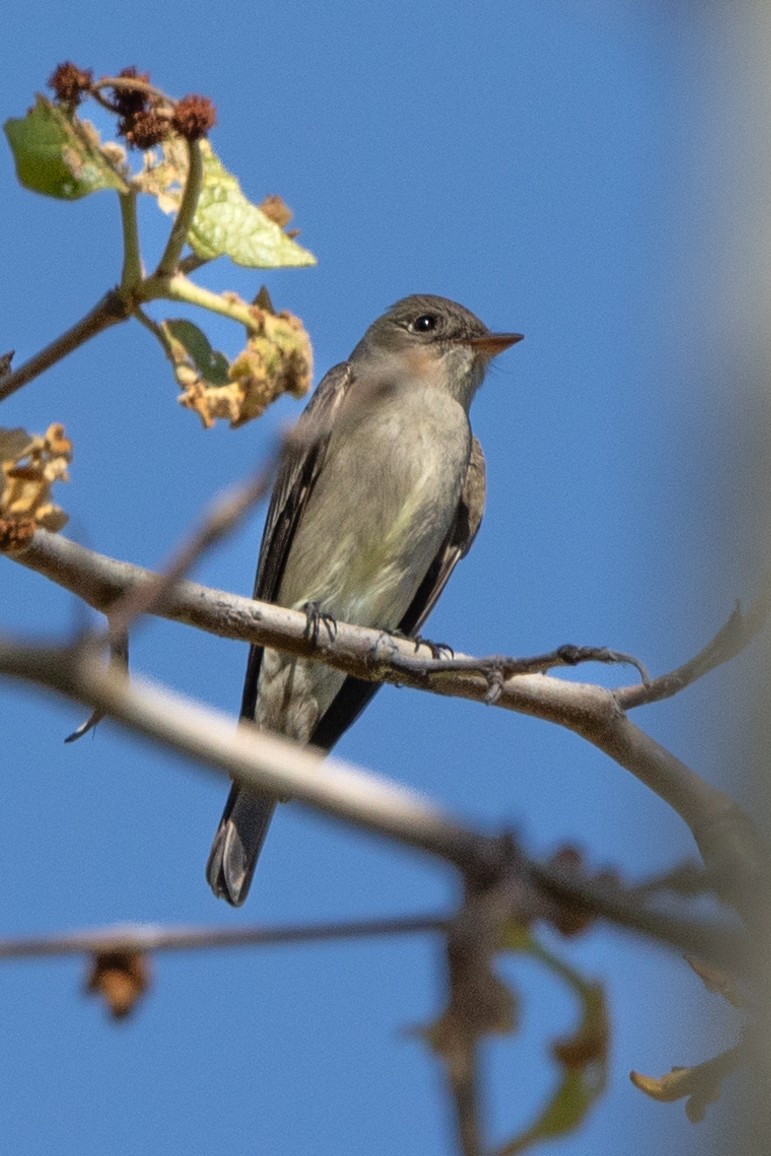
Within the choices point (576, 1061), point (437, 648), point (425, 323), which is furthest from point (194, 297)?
point (425, 323)

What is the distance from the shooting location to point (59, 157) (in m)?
2.05

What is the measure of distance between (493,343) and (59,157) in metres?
4.92

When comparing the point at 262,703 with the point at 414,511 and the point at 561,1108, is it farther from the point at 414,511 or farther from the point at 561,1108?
the point at 561,1108

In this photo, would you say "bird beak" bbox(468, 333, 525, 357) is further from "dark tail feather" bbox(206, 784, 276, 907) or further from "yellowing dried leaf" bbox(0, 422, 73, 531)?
"yellowing dried leaf" bbox(0, 422, 73, 531)

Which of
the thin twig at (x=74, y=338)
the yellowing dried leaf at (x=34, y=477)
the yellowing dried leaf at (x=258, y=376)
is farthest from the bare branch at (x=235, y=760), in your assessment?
the yellowing dried leaf at (x=258, y=376)

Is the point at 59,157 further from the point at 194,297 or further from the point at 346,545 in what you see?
the point at 346,545

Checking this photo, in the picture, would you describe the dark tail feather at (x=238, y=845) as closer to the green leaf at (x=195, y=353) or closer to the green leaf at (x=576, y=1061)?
the green leaf at (x=195, y=353)

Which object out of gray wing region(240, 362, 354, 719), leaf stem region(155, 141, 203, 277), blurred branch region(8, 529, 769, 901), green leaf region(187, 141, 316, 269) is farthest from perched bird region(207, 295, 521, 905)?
leaf stem region(155, 141, 203, 277)

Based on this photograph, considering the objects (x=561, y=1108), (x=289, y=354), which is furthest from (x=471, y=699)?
(x=561, y=1108)

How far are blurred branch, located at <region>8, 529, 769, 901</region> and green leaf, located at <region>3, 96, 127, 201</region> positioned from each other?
0.56 m

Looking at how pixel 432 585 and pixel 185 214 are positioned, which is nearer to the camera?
pixel 185 214

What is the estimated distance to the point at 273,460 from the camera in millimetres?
964

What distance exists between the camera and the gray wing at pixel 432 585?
6.34 m

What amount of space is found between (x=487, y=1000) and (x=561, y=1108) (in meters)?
0.34
